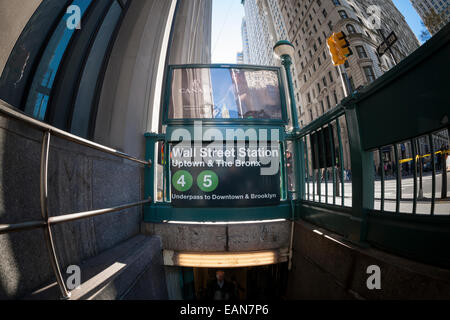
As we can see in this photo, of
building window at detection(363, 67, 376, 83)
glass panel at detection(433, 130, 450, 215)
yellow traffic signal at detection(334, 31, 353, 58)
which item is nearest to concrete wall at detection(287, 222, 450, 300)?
glass panel at detection(433, 130, 450, 215)

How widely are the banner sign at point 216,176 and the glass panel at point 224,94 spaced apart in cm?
57

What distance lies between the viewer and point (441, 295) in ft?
3.51

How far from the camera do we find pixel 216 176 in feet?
8.73

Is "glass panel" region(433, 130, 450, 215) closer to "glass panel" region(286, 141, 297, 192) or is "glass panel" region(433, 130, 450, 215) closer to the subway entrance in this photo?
"glass panel" region(286, 141, 297, 192)

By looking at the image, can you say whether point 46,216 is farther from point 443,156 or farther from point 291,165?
point 291,165

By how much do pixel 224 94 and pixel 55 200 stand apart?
8.19 ft

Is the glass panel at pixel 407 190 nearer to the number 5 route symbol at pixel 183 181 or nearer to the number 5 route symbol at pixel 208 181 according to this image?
the number 5 route symbol at pixel 208 181

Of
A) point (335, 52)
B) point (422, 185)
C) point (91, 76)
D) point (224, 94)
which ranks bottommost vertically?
point (422, 185)

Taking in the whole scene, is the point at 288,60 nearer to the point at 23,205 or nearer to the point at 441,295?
the point at 441,295

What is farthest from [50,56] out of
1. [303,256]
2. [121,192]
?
[303,256]

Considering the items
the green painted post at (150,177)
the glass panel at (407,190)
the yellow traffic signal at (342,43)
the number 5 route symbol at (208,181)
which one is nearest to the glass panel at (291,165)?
the number 5 route symbol at (208,181)

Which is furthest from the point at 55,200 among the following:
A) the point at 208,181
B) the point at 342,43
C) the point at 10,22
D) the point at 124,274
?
the point at 342,43

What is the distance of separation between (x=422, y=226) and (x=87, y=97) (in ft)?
16.0

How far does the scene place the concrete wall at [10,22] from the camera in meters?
1.72
